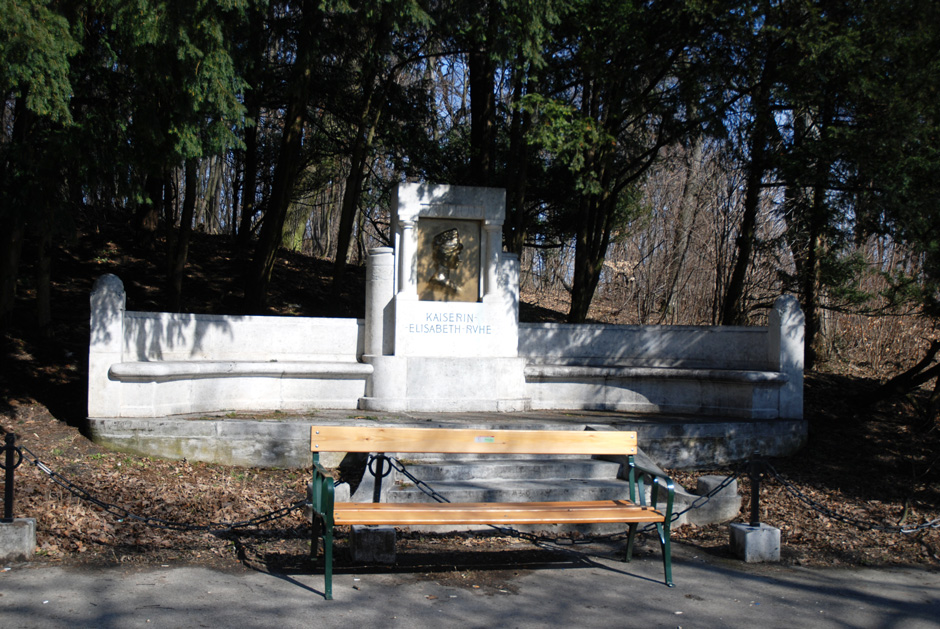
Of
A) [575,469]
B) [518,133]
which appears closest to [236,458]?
[575,469]

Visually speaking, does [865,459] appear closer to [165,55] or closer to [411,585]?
[411,585]

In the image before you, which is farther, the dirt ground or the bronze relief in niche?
Result: the bronze relief in niche

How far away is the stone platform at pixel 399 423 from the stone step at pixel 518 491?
1.25m

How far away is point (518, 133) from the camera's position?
47.2 ft

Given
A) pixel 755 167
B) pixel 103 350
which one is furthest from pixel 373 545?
pixel 755 167

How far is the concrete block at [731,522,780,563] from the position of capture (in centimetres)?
623

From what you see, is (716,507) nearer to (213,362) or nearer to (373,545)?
(373,545)

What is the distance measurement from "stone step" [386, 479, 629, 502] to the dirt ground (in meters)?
0.48

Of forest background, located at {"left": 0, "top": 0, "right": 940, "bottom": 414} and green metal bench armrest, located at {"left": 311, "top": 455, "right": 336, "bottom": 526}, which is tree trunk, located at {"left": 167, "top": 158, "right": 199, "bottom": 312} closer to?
forest background, located at {"left": 0, "top": 0, "right": 940, "bottom": 414}

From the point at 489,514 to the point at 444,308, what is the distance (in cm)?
545

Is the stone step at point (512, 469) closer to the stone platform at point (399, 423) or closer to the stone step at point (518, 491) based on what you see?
the stone step at point (518, 491)

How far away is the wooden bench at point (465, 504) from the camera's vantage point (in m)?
5.21

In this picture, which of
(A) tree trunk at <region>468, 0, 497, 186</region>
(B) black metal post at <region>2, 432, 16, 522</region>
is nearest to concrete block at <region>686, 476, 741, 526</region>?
(B) black metal post at <region>2, 432, 16, 522</region>

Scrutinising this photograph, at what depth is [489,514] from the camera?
5.38m
